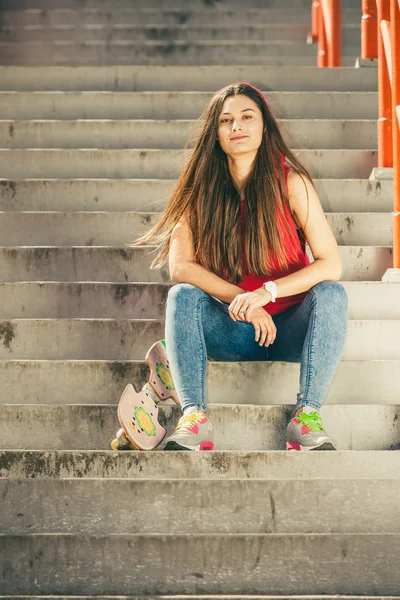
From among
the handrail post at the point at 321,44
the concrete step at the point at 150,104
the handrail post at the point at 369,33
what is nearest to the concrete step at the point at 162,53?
the handrail post at the point at 321,44

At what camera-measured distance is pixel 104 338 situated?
11.6ft

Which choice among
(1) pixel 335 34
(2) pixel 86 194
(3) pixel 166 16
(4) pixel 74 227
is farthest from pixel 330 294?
(3) pixel 166 16

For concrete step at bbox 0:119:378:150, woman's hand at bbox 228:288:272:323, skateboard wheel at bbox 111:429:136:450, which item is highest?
concrete step at bbox 0:119:378:150

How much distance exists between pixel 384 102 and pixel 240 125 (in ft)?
3.48

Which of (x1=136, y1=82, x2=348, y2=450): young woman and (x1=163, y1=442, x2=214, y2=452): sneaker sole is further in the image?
(x1=136, y1=82, x2=348, y2=450): young woman

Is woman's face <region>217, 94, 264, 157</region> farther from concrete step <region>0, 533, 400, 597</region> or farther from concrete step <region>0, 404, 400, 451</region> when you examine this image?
concrete step <region>0, 533, 400, 597</region>

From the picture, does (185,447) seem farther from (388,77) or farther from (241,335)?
(388,77)

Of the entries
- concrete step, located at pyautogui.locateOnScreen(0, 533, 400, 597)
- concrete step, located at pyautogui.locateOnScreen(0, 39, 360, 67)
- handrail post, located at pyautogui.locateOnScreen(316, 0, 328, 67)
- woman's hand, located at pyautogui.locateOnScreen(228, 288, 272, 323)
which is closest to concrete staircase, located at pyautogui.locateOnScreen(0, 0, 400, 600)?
concrete step, located at pyautogui.locateOnScreen(0, 533, 400, 597)

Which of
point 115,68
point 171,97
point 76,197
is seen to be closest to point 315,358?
point 76,197

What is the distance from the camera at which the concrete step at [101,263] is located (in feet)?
12.8

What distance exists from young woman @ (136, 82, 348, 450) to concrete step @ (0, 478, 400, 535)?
180 mm

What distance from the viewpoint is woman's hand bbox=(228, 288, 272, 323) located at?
3064 mm

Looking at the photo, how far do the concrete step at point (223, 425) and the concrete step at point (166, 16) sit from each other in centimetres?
431

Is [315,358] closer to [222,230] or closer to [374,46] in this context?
[222,230]
